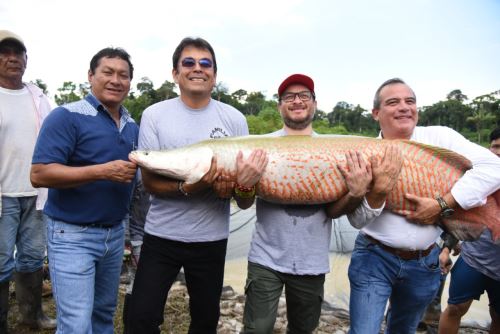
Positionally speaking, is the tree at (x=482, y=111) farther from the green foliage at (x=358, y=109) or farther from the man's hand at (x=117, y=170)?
the man's hand at (x=117, y=170)

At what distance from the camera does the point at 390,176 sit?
2.72 metres

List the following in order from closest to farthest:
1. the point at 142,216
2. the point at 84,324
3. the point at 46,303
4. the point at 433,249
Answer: the point at 84,324
the point at 433,249
the point at 142,216
the point at 46,303

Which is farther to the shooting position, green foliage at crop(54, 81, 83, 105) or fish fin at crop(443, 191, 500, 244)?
green foliage at crop(54, 81, 83, 105)

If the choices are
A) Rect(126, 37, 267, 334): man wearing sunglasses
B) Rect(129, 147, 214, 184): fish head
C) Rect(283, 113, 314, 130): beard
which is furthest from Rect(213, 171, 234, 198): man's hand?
Rect(283, 113, 314, 130): beard

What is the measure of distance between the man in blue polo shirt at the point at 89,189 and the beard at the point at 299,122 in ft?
4.44

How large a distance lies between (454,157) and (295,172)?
1227 millimetres

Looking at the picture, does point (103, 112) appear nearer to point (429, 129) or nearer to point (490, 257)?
point (429, 129)

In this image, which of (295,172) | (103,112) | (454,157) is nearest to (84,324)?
(103,112)

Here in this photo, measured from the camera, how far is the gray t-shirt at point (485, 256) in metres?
3.65

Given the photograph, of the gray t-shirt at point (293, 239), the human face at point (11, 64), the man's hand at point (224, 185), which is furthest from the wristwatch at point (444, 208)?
the human face at point (11, 64)

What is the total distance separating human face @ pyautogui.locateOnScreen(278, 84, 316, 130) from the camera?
313 cm

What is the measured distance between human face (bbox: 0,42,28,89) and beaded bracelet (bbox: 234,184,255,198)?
2.81 meters

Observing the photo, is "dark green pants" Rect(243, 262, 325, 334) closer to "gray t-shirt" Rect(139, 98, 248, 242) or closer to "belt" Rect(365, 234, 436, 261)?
"gray t-shirt" Rect(139, 98, 248, 242)

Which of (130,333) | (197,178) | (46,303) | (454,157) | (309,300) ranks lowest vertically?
(46,303)
